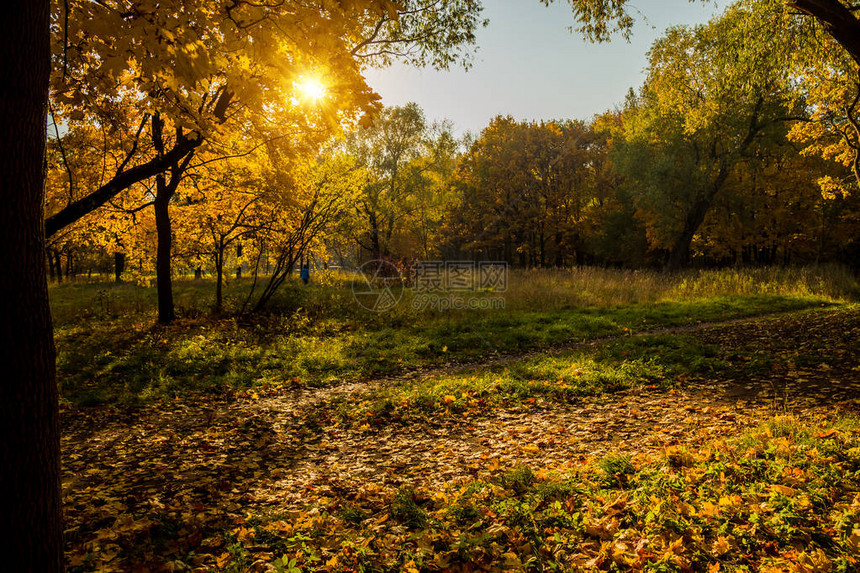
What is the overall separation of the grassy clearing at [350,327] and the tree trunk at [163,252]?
0.64 m

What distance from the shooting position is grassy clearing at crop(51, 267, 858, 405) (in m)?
8.74

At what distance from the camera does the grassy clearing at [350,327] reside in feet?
28.7

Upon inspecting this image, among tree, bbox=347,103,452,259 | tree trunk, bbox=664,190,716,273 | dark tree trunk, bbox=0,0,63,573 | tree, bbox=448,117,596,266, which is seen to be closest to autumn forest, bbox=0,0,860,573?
dark tree trunk, bbox=0,0,63,573

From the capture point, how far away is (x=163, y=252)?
12.9m

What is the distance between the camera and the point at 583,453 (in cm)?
466

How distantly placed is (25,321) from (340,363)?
7.80 metres

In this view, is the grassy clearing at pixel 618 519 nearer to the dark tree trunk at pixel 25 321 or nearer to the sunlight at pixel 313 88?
the dark tree trunk at pixel 25 321

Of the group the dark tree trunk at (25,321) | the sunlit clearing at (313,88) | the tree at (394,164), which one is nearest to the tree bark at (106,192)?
the sunlit clearing at (313,88)

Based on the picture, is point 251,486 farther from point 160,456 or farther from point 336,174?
point 336,174

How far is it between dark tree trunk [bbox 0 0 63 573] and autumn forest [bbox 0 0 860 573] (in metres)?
0.01

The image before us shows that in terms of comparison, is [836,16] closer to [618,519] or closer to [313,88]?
[313,88]

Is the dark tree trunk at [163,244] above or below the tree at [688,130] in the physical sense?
below

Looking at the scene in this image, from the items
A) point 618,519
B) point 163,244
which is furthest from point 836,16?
point 163,244

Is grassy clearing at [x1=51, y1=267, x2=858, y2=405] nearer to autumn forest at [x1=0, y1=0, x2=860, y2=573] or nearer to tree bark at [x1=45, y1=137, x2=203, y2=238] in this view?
autumn forest at [x1=0, y1=0, x2=860, y2=573]
